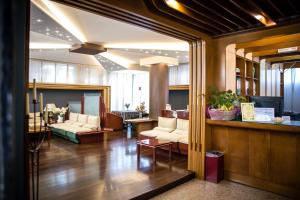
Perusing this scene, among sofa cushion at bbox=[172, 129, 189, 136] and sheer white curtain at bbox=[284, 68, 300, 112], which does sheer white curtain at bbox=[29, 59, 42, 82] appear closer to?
sofa cushion at bbox=[172, 129, 189, 136]

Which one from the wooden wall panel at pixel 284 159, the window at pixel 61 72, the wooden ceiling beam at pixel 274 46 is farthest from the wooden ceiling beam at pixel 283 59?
the window at pixel 61 72

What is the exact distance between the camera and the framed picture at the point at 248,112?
3471 mm

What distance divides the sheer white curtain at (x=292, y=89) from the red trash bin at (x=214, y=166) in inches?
171

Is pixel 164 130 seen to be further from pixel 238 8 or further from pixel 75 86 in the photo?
pixel 75 86

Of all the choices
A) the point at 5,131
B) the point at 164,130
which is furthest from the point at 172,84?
the point at 5,131

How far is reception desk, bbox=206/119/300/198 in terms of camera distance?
121 inches

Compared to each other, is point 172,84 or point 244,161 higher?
point 172,84

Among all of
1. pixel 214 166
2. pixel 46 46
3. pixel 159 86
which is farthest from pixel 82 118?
pixel 214 166

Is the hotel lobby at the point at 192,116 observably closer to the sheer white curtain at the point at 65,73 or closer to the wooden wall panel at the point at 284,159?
the wooden wall panel at the point at 284,159

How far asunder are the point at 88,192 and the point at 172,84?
6.30 m

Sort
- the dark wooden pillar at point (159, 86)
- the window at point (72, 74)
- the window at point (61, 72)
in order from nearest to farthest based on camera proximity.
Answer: the dark wooden pillar at point (159, 86) → the window at point (61, 72) → the window at point (72, 74)

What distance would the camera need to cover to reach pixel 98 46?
5605 millimetres

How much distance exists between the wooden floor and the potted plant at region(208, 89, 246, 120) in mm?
1164

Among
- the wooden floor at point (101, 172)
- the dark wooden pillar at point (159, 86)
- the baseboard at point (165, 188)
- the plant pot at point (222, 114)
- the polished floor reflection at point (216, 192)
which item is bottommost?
the polished floor reflection at point (216, 192)
